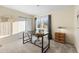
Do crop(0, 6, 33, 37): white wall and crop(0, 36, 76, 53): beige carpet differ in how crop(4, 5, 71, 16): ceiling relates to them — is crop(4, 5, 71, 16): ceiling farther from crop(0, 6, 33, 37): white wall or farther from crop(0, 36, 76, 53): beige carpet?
crop(0, 36, 76, 53): beige carpet

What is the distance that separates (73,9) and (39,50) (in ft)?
3.29

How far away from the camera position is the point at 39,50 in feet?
5.18

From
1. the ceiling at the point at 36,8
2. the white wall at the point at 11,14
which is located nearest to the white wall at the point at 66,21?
the ceiling at the point at 36,8

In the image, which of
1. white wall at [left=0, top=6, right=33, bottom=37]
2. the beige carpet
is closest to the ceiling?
white wall at [left=0, top=6, right=33, bottom=37]

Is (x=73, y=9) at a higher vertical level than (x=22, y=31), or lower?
higher

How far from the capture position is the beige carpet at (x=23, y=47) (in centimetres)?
154

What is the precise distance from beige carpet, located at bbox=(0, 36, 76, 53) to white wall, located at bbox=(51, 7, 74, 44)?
0.17 metres

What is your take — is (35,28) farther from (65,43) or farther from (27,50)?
(65,43)

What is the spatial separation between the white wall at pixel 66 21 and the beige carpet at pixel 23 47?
6.6 inches

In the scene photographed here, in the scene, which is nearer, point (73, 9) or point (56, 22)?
point (73, 9)

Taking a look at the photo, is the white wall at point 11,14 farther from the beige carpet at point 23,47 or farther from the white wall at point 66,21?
the white wall at point 66,21
